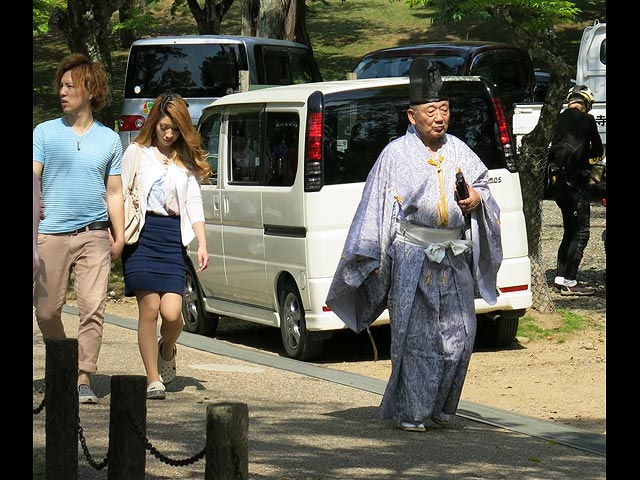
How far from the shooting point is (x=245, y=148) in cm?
1155

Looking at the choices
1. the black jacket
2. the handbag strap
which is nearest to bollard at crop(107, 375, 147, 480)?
the handbag strap

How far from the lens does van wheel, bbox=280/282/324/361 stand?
10.7m

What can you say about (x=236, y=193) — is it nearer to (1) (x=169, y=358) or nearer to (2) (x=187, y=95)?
(1) (x=169, y=358)

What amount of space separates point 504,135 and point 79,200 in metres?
4.13

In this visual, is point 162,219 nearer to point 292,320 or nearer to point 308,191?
point 308,191

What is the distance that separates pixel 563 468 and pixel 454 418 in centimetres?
147

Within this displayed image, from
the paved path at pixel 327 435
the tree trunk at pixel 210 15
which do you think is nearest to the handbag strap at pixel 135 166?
the paved path at pixel 327 435

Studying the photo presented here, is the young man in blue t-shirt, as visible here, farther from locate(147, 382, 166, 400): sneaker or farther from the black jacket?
the black jacket

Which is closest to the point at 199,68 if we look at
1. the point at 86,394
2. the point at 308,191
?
Answer: the point at 308,191

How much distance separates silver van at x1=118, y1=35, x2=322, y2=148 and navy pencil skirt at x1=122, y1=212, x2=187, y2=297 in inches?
390

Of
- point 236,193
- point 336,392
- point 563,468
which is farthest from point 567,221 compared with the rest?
point 563,468

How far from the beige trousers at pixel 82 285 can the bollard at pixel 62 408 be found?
2596 mm
